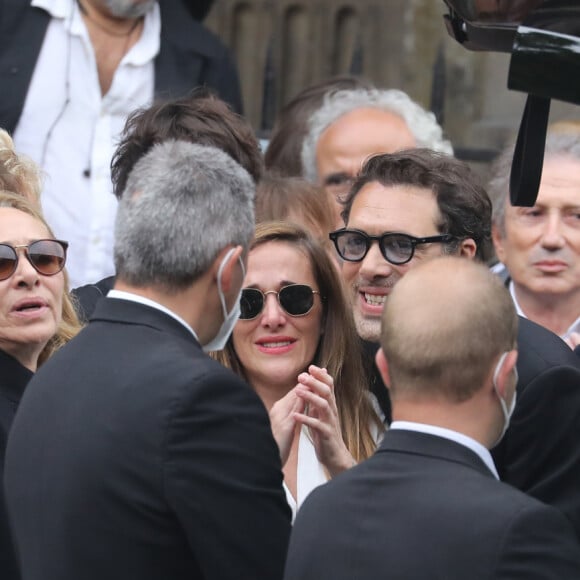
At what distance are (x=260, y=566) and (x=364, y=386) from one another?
137cm

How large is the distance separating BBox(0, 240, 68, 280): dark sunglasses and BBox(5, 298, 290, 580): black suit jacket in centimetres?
109

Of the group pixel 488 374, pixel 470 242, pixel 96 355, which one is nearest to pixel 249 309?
pixel 470 242

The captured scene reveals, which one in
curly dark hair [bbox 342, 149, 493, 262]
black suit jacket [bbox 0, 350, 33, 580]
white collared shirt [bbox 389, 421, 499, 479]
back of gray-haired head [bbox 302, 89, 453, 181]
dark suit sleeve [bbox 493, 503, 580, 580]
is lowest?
black suit jacket [bbox 0, 350, 33, 580]

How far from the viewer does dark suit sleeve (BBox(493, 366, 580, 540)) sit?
3348 mm

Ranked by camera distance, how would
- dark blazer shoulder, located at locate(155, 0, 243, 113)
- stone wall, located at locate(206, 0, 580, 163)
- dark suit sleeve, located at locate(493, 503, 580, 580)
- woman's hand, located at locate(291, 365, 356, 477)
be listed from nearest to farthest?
1. dark suit sleeve, located at locate(493, 503, 580, 580)
2. woman's hand, located at locate(291, 365, 356, 477)
3. dark blazer shoulder, located at locate(155, 0, 243, 113)
4. stone wall, located at locate(206, 0, 580, 163)

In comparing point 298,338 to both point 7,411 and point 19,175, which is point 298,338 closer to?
point 7,411

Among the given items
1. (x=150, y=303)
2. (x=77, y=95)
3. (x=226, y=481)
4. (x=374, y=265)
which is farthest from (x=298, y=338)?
(x=77, y=95)

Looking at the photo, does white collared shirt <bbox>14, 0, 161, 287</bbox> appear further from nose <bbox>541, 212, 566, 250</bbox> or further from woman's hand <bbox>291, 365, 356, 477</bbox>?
woman's hand <bbox>291, 365, 356, 477</bbox>

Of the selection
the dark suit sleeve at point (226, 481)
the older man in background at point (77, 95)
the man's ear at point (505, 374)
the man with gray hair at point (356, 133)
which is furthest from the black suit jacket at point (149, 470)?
the older man in background at point (77, 95)

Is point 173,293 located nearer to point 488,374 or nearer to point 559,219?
point 488,374

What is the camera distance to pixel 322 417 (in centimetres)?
362

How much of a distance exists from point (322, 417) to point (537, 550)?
3.48 ft

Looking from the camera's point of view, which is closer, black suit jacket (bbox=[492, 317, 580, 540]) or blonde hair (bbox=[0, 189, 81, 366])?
black suit jacket (bbox=[492, 317, 580, 540])

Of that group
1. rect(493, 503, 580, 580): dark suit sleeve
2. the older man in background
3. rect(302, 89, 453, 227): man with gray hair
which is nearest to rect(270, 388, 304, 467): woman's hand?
rect(493, 503, 580, 580): dark suit sleeve
